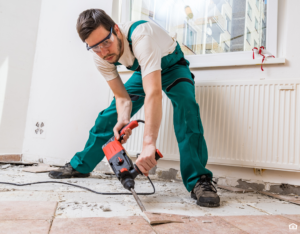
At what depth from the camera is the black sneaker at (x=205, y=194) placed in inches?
44.8

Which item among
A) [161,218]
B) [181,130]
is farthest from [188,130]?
[161,218]

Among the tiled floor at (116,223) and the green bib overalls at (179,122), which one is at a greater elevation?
the green bib overalls at (179,122)

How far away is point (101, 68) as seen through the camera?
4.91 ft

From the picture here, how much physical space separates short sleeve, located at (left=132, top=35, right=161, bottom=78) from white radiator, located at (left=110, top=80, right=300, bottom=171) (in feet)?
2.70

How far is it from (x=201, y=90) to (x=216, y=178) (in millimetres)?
707

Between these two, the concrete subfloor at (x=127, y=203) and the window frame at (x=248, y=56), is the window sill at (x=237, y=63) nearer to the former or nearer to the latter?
the window frame at (x=248, y=56)

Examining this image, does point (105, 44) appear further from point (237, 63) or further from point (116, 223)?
point (237, 63)

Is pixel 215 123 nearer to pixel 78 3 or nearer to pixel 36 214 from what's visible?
pixel 36 214

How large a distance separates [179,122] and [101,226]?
32.7 inches

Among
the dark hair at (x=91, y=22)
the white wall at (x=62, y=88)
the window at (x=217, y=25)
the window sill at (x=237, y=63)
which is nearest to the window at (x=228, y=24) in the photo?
the window at (x=217, y=25)

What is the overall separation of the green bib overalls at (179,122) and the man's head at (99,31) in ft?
0.29

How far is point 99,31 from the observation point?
1.14 meters

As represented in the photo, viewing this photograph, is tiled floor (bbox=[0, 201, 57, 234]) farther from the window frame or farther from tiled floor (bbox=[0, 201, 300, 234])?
the window frame

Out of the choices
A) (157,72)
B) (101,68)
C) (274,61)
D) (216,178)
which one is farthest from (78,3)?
(216,178)
